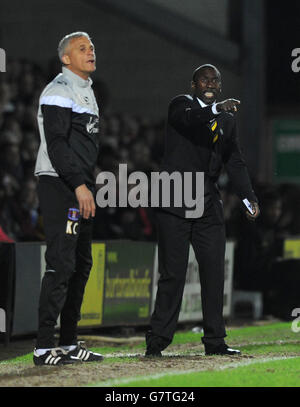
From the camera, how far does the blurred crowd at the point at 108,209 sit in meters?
13.6

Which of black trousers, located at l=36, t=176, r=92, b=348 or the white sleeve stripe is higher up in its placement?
the white sleeve stripe

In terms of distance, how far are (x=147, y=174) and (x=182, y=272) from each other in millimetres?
7018

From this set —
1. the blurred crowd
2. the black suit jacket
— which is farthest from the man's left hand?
the blurred crowd

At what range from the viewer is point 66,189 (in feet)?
25.7

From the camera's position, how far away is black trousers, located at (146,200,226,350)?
330 inches

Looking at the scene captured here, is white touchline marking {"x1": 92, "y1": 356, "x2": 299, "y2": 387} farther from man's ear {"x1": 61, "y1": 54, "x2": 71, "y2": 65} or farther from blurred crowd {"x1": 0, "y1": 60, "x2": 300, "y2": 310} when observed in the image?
blurred crowd {"x1": 0, "y1": 60, "x2": 300, "y2": 310}

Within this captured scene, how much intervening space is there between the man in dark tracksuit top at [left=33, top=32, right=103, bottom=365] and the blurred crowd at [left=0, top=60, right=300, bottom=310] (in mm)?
3398

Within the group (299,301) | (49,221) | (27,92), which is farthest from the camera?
(27,92)

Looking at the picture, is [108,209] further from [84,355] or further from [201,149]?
[84,355]

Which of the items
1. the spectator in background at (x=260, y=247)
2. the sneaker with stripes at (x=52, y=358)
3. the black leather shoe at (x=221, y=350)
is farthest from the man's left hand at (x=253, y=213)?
the spectator in background at (x=260, y=247)

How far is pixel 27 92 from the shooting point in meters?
17.5

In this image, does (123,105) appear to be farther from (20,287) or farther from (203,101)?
(203,101)

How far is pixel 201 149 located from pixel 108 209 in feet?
20.6

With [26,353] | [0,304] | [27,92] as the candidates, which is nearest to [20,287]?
[0,304]
